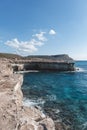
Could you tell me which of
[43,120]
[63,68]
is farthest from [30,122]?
[63,68]

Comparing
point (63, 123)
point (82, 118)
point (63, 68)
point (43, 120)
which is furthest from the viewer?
point (63, 68)

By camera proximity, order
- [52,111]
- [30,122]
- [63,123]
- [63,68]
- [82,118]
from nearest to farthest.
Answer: [30,122] < [63,123] < [82,118] < [52,111] < [63,68]

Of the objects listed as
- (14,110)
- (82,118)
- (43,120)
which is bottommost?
(82,118)

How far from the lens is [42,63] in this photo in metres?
82.4

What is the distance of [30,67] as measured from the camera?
83125mm

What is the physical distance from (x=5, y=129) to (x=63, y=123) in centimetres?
1013

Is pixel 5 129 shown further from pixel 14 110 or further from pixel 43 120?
pixel 43 120

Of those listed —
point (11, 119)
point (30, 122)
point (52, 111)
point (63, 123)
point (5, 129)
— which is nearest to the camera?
point (5, 129)

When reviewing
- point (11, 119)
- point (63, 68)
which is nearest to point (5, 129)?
point (11, 119)

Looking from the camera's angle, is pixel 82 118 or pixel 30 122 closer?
pixel 30 122

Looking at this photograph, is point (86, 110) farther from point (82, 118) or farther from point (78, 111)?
point (82, 118)

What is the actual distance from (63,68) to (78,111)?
6012cm

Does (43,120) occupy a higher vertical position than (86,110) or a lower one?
higher

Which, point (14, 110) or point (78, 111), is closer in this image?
point (14, 110)
